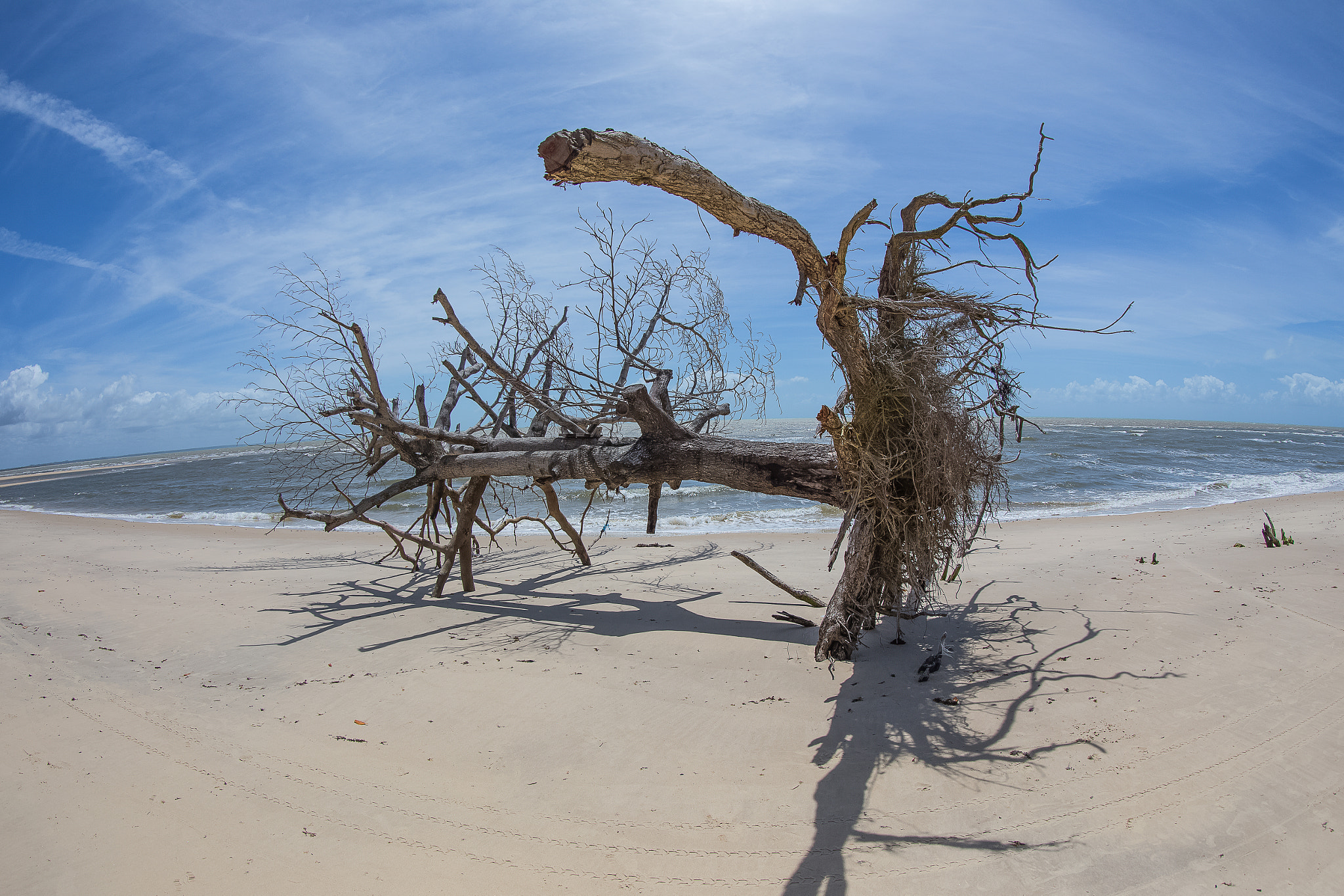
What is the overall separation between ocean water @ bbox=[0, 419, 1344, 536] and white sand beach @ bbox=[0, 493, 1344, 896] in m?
2.50

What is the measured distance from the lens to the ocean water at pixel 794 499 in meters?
13.9

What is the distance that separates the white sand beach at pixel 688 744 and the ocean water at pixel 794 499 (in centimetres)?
250

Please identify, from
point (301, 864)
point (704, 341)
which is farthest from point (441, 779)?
point (704, 341)

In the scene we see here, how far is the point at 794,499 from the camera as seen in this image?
17.3 m

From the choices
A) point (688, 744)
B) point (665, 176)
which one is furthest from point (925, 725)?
point (665, 176)

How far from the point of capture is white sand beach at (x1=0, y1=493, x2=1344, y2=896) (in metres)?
2.50

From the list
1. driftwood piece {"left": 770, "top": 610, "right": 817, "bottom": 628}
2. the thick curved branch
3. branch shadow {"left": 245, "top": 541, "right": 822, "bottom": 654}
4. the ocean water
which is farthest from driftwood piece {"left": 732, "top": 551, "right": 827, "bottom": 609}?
the thick curved branch

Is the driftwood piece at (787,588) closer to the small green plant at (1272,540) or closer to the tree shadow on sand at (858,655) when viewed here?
the tree shadow on sand at (858,655)

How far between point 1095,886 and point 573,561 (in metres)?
7.11

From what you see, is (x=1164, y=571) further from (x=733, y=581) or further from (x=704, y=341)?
(x=704, y=341)

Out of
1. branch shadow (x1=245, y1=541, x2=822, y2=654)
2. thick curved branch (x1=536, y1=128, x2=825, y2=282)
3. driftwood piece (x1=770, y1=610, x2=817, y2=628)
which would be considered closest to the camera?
thick curved branch (x1=536, y1=128, x2=825, y2=282)

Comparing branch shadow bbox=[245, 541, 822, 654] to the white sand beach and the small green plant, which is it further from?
the small green plant

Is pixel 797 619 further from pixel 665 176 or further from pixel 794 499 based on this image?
pixel 794 499

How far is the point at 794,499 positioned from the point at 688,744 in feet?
46.5
